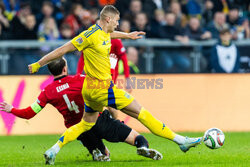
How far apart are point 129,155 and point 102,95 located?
60.7 inches

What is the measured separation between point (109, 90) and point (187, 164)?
1397mm

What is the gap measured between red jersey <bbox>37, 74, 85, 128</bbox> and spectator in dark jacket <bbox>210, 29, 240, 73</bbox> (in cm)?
612

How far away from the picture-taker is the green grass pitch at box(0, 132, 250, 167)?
7.43 meters

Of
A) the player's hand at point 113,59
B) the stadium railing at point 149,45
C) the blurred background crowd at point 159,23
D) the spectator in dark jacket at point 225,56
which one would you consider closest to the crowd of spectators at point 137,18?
the blurred background crowd at point 159,23

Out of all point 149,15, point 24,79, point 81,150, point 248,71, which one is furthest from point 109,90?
point 149,15

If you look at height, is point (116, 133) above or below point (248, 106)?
above

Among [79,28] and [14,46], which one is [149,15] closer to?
[79,28]

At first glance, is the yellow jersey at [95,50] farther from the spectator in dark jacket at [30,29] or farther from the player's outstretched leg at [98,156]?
the spectator in dark jacket at [30,29]

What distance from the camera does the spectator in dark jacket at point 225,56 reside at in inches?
521

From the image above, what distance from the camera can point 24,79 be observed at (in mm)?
12367

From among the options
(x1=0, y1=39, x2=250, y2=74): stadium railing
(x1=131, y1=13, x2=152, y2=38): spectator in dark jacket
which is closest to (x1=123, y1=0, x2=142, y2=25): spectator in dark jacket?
(x1=131, y1=13, x2=152, y2=38): spectator in dark jacket

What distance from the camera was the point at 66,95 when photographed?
7645 mm

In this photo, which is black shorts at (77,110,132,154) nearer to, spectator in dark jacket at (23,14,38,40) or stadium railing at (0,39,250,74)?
stadium railing at (0,39,250,74)

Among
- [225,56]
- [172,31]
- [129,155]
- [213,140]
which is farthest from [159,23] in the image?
[213,140]
